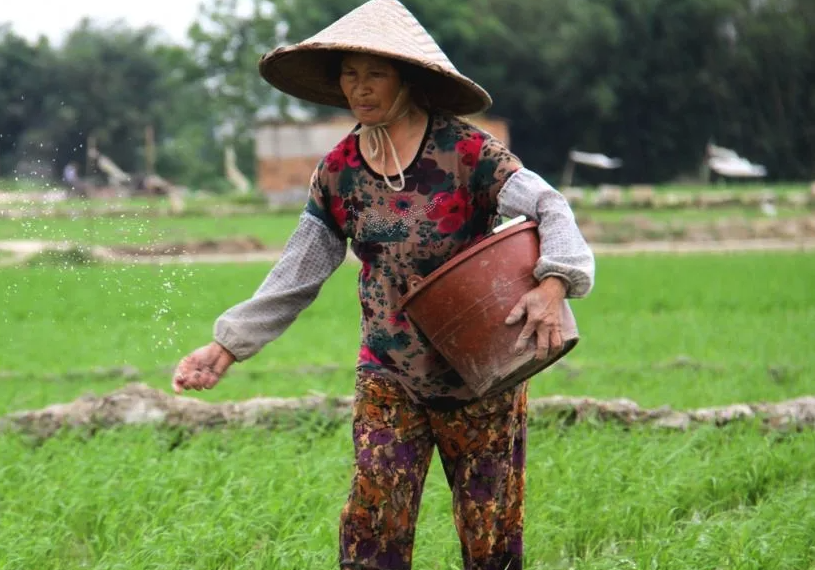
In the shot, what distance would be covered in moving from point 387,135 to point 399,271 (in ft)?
0.97

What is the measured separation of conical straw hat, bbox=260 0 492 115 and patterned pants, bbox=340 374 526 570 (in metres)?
0.65

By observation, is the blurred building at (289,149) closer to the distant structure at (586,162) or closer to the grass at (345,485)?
the distant structure at (586,162)

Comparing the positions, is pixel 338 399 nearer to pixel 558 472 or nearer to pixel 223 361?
pixel 558 472

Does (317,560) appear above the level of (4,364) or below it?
above

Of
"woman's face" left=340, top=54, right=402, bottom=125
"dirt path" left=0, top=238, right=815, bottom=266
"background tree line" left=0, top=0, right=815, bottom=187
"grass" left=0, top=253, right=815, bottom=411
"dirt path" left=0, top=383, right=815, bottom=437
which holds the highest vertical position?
"woman's face" left=340, top=54, right=402, bottom=125

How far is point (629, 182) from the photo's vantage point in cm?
5097

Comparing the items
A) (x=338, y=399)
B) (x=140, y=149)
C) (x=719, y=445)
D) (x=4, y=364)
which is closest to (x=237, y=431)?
(x=338, y=399)

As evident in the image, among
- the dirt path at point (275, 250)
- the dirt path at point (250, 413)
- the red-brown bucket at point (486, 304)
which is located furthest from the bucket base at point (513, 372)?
the dirt path at point (275, 250)

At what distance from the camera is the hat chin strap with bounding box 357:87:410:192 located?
3.20 metres

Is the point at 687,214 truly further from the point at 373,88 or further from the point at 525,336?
the point at 525,336

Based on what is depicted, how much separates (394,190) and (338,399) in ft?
9.94

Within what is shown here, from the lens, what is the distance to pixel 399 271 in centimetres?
321

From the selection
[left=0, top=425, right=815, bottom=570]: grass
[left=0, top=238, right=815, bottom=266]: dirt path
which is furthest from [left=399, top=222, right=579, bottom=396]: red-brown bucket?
[left=0, top=238, right=815, bottom=266]: dirt path

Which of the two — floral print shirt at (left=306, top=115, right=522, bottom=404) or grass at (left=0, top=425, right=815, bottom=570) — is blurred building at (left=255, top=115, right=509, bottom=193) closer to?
grass at (left=0, top=425, right=815, bottom=570)
